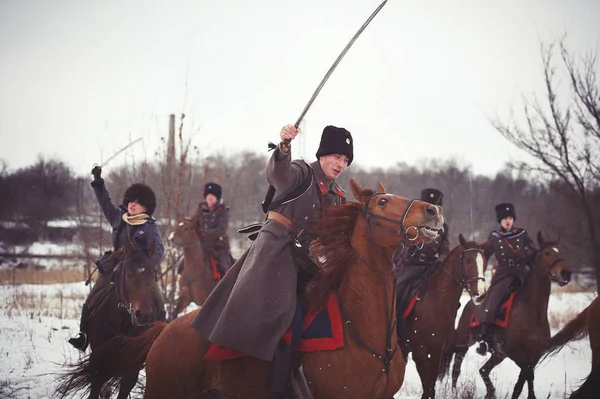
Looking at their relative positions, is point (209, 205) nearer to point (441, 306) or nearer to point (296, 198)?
point (441, 306)

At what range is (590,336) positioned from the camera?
17.7 ft

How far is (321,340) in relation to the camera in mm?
3664

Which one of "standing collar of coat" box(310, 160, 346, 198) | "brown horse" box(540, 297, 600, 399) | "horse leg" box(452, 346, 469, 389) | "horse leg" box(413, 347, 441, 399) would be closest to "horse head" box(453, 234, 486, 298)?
"horse leg" box(413, 347, 441, 399)

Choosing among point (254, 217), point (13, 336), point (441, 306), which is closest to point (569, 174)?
point (441, 306)

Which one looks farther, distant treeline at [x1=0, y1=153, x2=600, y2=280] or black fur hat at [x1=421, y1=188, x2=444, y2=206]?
distant treeline at [x1=0, y1=153, x2=600, y2=280]

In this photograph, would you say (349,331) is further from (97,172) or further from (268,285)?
(97,172)

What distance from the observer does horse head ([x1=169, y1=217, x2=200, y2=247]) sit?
10.1 meters

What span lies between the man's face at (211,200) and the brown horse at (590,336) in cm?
742

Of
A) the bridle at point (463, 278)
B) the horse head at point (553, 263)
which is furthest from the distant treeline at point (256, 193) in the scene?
the bridle at point (463, 278)

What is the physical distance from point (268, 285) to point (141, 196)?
3490mm

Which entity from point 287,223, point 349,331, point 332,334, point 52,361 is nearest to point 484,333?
point 349,331

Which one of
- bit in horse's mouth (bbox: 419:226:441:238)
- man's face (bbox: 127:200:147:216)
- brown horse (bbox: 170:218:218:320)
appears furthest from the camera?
brown horse (bbox: 170:218:218:320)

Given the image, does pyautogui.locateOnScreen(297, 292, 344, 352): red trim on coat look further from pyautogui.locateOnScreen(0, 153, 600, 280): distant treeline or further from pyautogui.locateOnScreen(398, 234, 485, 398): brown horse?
pyautogui.locateOnScreen(0, 153, 600, 280): distant treeline

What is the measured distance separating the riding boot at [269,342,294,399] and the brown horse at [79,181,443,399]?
5.0 inches
